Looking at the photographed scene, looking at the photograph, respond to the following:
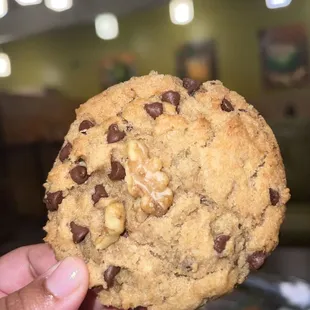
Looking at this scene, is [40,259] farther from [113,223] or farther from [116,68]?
[116,68]

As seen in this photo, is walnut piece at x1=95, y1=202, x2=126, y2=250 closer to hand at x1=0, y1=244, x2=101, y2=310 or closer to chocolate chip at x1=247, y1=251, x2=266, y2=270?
hand at x1=0, y1=244, x2=101, y2=310

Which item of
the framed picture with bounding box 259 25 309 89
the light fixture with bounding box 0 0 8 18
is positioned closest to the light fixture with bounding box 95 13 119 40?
the light fixture with bounding box 0 0 8 18

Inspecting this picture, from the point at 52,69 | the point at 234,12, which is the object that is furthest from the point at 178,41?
the point at 52,69

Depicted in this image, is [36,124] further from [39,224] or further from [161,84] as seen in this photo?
[161,84]

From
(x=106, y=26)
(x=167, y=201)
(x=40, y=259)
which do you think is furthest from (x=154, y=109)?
(x=106, y=26)

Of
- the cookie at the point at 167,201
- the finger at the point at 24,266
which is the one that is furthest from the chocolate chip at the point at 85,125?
the finger at the point at 24,266

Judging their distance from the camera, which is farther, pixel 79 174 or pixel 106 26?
pixel 106 26
